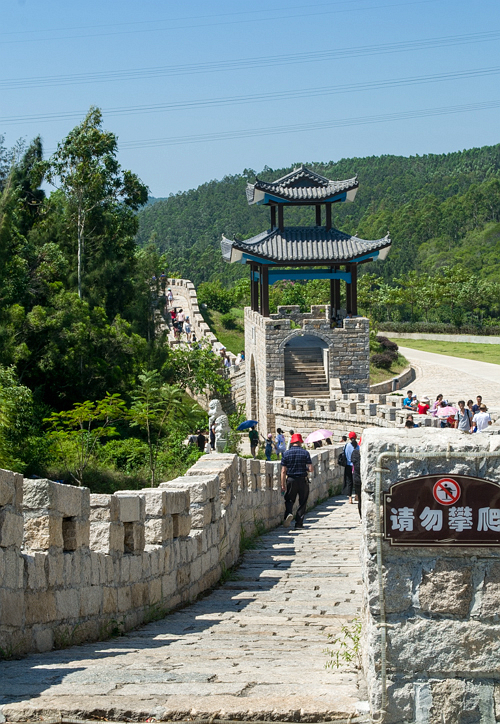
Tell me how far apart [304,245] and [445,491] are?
2552 centimetres

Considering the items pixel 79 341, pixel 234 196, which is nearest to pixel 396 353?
pixel 79 341

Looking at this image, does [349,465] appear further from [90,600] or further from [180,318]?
[180,318]

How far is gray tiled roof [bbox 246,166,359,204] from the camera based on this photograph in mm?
28797

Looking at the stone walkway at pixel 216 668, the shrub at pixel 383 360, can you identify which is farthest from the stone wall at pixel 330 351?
the stone walkway at pixel 216 668

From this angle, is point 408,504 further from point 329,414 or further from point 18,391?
point 329,414

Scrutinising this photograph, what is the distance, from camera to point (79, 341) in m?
26.0

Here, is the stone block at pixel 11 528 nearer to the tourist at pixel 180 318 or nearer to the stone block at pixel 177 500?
the stone block at pixel 177 500

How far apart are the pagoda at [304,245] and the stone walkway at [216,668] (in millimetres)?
21299

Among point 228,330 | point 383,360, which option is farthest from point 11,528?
point 228,330

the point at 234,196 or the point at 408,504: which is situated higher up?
the point at 234,196

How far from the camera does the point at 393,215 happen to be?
9038 cm

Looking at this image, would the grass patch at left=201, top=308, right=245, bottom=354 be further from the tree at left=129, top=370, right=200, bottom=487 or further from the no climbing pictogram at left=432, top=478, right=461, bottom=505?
the no climbing pictogram at left=432, top=478, right=461, bottom=505

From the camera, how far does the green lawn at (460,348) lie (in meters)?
40.1

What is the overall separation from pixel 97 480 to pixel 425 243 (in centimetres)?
6495
